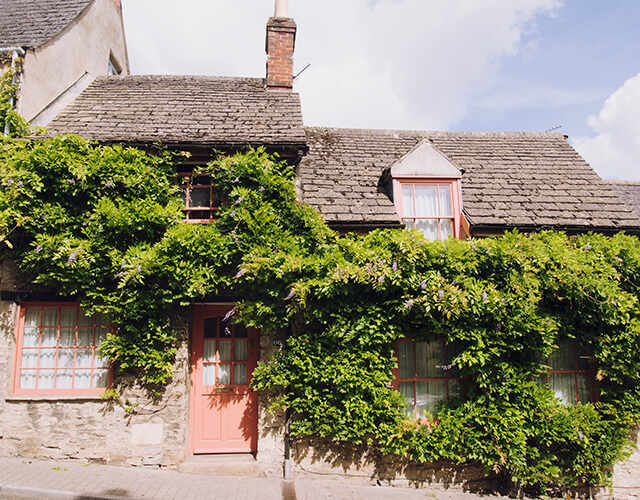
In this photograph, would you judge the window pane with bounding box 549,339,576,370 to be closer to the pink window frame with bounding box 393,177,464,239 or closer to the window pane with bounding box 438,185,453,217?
the pink window frame with bounding box 393,177,464,239

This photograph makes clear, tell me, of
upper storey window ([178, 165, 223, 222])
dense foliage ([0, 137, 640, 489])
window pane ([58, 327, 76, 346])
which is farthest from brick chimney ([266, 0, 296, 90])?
window pane ([58, 327, 76, 346])

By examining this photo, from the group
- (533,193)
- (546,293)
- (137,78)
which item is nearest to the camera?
(546,293)

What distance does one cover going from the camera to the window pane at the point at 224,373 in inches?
294

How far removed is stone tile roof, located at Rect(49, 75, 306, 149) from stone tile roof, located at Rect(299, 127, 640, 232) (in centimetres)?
123

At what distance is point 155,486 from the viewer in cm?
607

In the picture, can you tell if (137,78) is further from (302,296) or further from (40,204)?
(302,296)

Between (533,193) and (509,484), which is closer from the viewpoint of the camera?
(509,484)

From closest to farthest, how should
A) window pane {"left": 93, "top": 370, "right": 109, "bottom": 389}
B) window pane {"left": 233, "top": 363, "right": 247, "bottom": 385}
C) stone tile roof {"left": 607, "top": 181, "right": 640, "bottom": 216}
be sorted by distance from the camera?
1. window pane {"left": 93, "top": 370, "right": 109, "bottom": 389}
2. window pane {"left": 233, "top": 363, "right": 247, "bottom": 385}
3. stone tile roof {"left": 607, "top": 181, "right": 640, "bottom": 216}

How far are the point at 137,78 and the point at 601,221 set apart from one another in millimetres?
11991

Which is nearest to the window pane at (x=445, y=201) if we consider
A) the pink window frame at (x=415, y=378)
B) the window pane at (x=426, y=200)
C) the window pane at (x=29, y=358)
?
the window pane at (x=426, y=200)

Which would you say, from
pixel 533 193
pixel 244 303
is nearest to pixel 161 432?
pixel 244 303

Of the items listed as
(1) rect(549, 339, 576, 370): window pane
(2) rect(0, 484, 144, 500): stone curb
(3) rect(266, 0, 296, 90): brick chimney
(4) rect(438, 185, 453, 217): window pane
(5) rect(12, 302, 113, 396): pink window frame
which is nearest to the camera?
(2) rect(0, 484, 144, 500): stone curb

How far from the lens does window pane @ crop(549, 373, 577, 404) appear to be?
7.56 meters

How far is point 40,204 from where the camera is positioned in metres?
6.94
